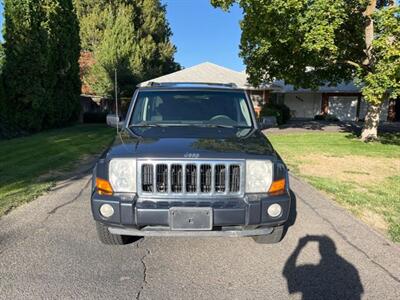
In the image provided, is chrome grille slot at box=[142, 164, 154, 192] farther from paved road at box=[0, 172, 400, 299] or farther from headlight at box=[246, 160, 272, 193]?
headlight at box=[246, 160, 272, 193]

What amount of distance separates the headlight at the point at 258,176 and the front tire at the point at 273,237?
2.43 feet

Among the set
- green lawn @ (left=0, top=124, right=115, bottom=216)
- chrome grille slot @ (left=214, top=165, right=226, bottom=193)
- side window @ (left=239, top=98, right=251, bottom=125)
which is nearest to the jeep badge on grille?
chrome grille slot @ (left=214, top=165, right=226, bottom=193)

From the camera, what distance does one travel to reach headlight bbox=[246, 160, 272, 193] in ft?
12.0

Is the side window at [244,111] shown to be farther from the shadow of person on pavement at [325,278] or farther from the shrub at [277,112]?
the shrub at [277,112]

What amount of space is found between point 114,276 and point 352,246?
278 centimetres

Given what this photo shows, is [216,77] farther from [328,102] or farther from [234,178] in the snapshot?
[234,178]

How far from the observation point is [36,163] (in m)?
9.13

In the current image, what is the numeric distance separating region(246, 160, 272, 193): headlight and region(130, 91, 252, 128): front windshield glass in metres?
1.24

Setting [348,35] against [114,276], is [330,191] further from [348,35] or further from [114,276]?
[348,35]

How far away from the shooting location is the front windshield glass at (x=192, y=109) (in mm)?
4891

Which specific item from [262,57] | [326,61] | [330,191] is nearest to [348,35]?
[326,61]

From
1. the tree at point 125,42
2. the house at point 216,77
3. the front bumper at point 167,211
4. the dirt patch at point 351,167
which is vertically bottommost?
the dirt patch at point 351,167

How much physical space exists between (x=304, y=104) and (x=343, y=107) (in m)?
3.44

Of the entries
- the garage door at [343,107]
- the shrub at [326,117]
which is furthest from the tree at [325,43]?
the garage door at [343,107]
